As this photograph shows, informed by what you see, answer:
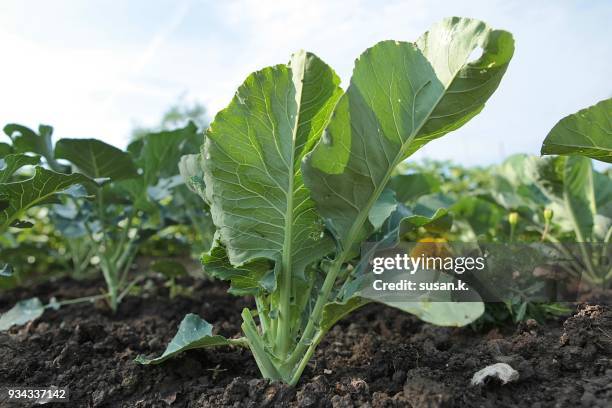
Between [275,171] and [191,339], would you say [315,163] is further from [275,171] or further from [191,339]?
[191,339]

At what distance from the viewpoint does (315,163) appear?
1429 millimetres

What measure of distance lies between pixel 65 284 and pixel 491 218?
2880 mm

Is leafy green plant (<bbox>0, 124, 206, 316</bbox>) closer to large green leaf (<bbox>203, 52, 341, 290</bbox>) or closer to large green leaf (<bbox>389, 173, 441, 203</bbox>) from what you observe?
large green leaf (<bbox>203, 52, 341, 290</bbox>)

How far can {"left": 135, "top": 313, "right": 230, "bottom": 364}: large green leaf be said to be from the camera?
1607mm

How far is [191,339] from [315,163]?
0.69 meters

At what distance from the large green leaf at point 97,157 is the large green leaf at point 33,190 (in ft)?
1.52

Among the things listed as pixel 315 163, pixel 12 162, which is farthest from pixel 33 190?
pixel 315 163

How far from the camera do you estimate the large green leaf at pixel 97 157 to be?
7.90 feet

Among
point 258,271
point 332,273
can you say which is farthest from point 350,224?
point 258,271

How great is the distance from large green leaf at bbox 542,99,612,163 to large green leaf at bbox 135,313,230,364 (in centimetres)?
122

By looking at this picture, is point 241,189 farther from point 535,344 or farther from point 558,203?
point 558,203

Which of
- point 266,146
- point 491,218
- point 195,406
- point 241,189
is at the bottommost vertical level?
point 195,406

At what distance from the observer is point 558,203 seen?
2.73 m

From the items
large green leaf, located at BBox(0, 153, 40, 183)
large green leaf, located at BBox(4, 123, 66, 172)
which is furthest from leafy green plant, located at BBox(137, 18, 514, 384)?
large green leaf, located at BBox(4, 123, 66, 172)
